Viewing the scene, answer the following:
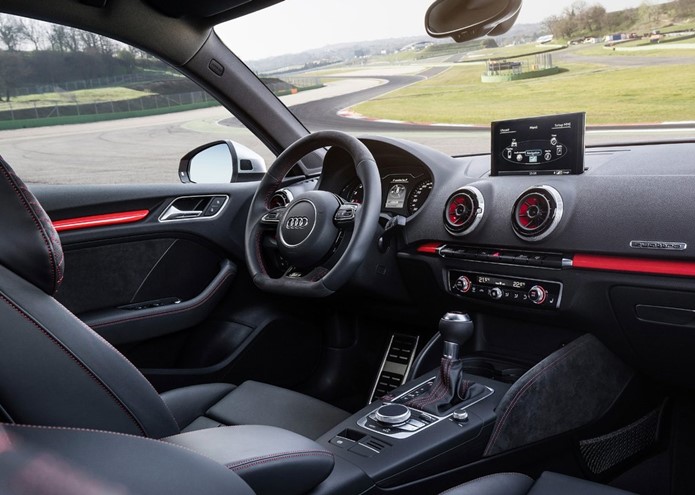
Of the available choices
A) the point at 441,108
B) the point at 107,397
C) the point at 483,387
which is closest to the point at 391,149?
the point at 441,108

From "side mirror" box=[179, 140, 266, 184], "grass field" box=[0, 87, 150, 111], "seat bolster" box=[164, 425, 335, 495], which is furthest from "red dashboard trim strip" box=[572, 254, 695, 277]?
"grass field" box=[0, 87, 150, 111]

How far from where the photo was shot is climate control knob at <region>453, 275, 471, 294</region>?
2279mm

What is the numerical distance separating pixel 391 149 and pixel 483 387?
914mm

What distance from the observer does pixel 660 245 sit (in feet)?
5.85

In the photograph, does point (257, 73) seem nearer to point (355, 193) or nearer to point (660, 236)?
point (355, 193)

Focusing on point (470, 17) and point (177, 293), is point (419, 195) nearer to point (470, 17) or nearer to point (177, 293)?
point (470, 17)

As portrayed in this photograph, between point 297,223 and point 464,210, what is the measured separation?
20.9 inches

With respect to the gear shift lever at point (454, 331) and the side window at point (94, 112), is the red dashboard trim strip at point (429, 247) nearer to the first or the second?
the gear shift lever at point (454, 331)

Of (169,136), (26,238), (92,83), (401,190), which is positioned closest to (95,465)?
(26,238)

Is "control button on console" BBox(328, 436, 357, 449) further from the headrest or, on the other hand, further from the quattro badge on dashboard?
the headrest

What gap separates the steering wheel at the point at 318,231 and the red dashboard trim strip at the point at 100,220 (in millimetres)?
514

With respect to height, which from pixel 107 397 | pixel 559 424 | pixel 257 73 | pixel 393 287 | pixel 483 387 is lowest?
pixel 559 424

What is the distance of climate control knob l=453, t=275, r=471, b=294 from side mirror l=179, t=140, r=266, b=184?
1.11 m

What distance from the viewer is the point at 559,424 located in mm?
2084
